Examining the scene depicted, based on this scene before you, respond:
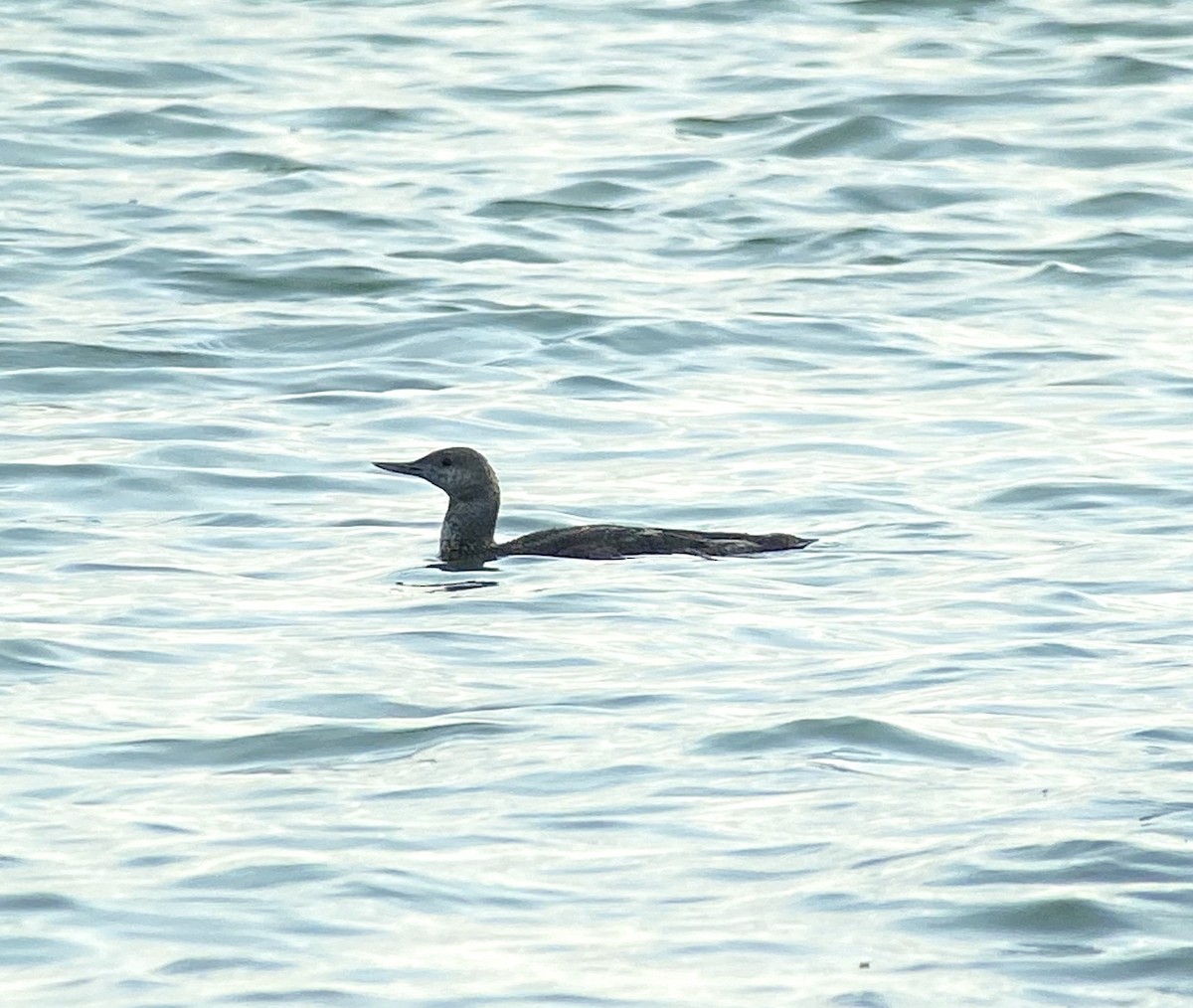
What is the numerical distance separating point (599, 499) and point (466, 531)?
102cm

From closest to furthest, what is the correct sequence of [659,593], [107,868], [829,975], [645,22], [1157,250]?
[829,975]
[107,868]
[659,593]
[1157,250]
[645,22]

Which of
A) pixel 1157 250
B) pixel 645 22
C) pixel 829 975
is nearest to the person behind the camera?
pixel 829 975

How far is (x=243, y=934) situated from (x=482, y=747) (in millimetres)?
1624

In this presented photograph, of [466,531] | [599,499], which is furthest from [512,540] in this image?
[599,499]

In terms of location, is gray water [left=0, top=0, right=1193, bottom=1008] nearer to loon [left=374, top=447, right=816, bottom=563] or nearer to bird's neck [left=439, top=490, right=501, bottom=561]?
loon [left=374, top=447, right=816, bottom=563]

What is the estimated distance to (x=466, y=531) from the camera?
1104cm

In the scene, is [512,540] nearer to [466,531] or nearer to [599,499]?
[466,531]

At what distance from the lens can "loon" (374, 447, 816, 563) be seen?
10.6 meters

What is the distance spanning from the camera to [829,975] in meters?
6.41

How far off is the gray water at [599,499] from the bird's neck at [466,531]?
0.25 m

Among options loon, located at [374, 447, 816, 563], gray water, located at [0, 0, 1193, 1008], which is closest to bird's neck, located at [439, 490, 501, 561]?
loon, located at [374, 447, 816, 563]

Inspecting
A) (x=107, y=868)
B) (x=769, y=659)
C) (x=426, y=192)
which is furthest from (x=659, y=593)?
(x=426, y=192)

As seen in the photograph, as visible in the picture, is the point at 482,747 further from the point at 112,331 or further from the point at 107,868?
the point at 112,331

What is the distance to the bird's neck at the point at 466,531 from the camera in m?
11.0
